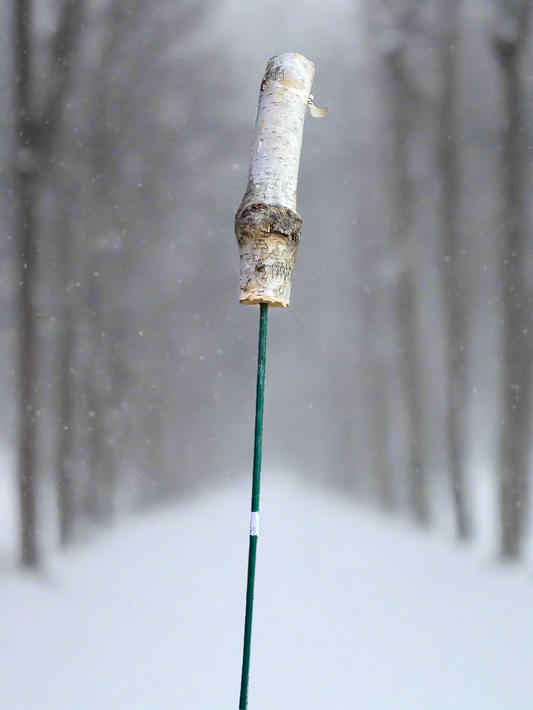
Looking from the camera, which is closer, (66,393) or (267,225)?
(267,225)

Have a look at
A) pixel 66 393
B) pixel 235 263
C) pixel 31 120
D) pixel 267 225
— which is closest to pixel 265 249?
pixel 267 225

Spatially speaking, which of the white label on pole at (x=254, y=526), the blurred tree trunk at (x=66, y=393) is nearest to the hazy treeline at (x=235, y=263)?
the blurred tree trunk at (x=66, y=393)

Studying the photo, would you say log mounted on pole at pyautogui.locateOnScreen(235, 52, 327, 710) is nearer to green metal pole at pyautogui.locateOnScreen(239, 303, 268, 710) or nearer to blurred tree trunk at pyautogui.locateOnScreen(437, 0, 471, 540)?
green metal pole at pyautogui.locateOnScreen(239, 303, 268, 710)

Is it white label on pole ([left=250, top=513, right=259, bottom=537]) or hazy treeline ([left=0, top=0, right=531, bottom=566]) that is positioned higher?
hazy treeline ([left=0, top=0, right=531, bottom=566])

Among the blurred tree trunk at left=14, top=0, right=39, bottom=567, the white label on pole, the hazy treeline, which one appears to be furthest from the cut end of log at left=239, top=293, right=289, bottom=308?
the blurred tree trunk at left=14, top=0, right=39, bottom=567

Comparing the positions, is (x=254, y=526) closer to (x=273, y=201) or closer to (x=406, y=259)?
(x=273, y=201)
